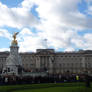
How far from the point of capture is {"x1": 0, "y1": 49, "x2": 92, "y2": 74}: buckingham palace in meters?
148

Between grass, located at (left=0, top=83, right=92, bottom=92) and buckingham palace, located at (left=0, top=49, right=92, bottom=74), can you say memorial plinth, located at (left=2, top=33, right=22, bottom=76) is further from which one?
buckingham palace, located at (left=0, top=49, right=92, bottom=74)

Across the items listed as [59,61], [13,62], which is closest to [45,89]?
[13,62]

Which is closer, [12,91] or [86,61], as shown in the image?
[12,91]

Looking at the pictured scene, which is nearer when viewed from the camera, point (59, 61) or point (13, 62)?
point (13, 62)

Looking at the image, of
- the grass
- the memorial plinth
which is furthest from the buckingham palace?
the grass

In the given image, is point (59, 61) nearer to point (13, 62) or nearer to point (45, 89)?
point (13, 62)

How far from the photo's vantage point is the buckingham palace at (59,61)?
148 m

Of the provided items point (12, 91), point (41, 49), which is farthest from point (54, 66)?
point (12, 91)

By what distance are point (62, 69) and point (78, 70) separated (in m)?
11.9

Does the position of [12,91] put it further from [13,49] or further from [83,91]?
[13,49]

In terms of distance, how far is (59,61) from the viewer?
153 metres

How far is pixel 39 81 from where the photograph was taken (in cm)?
4691

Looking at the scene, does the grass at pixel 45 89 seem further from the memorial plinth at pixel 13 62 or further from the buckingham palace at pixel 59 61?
the buckingham palace at pixel 59 61

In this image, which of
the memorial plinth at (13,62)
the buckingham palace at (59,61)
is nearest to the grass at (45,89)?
the memorial plinth at (13,62)
